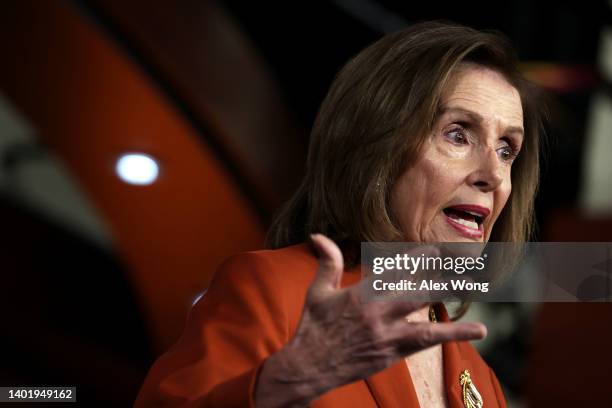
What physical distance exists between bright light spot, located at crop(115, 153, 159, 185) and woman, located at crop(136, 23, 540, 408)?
176 centimetres

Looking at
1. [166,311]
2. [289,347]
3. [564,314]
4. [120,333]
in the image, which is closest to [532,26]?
[564,314]

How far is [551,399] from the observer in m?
3.20

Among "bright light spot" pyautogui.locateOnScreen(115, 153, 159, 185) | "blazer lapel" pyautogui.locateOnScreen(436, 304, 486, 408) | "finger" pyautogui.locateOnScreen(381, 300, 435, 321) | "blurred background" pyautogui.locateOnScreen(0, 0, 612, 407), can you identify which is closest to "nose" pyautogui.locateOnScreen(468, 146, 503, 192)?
"blazer lapel" pyautogui.locateOnScreen(436, 304, 486, 408)

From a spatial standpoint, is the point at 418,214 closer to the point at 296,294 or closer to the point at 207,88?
the point at 296,294

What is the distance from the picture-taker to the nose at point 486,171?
1.25 metres

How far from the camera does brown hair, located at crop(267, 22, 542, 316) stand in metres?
1.26

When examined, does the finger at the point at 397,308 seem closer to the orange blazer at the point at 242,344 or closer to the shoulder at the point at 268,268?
the orange blazer at the point at 242,344

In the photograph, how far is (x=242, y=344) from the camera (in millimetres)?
1041

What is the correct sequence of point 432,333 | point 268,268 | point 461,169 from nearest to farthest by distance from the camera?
point 432,333 → point 268,268 → point 461,169

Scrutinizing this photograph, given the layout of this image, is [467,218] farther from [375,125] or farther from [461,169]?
[375,125]

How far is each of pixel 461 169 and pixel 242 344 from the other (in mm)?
413

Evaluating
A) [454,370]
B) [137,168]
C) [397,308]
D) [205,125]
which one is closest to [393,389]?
[454,370]

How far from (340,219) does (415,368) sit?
237 mm

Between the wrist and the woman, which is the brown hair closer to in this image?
the woman
